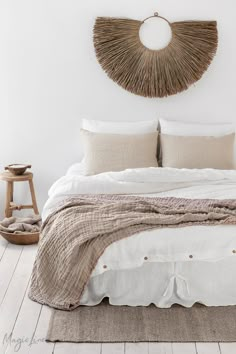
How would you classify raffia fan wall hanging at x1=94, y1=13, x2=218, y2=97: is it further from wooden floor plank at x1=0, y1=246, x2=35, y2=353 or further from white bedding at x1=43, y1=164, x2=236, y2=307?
white bedding at x1=43, y1=164, x2=236, y2=307

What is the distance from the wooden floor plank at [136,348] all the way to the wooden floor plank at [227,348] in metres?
0.37

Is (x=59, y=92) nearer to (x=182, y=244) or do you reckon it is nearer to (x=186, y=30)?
(x=186, y=30)

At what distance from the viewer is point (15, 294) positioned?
3.67 meters

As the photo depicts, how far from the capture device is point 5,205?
5.10 metres

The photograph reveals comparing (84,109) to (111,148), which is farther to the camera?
(84,109)

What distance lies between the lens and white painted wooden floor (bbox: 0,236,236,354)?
116 inches

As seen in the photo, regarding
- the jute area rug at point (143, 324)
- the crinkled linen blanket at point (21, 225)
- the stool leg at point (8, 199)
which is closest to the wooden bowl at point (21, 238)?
the crinkled linen blanket at point (21, 225)

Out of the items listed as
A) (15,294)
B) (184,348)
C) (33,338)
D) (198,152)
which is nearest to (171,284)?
(184,348)

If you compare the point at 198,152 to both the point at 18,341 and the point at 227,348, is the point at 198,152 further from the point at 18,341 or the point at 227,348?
the point at 18,341

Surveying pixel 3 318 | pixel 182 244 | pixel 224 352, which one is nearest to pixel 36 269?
pixel 3 318

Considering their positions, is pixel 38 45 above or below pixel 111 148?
above

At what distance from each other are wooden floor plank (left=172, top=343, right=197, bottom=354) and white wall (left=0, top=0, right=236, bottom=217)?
251 centimetres

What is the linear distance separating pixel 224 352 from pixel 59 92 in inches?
113

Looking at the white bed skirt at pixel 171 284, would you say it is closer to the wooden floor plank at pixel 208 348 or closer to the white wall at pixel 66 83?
the wooden floor plank at pixel 208 348
